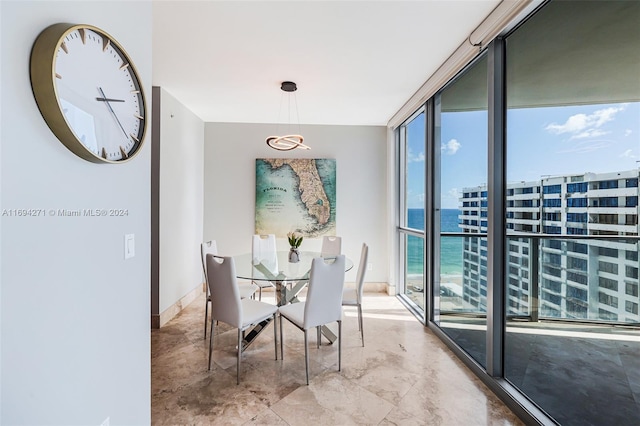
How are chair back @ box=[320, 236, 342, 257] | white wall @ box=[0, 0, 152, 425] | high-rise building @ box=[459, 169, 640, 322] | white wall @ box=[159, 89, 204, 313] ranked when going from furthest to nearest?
chair back @ box=[320, 236, 342, 257] → white wall @ box=[159, 89, 204, 313] → high-rise building @ box=[459, 169, 640, 322] → white wall @ box=[0, 0, 152, 425]

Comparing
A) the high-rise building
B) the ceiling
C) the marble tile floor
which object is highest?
the ceiling

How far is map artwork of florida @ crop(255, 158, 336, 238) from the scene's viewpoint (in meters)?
4.59

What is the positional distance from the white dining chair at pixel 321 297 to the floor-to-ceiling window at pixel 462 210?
46.7 inches

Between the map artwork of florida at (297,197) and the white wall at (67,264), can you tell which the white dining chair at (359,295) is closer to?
the map artwork of florida at (297,197)

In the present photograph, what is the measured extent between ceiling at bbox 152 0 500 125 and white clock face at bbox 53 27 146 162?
93cm

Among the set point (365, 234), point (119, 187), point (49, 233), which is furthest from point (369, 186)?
point (49, 233)

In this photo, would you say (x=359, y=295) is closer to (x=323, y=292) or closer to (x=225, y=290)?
(x=323, y=292)

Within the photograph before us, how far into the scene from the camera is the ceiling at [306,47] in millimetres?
1952

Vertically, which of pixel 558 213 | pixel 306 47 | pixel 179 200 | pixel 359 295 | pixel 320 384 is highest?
pixel 306 47

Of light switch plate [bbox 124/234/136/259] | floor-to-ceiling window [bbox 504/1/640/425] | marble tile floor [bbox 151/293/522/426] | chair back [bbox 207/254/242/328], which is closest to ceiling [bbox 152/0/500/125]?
floor-to-ceiling window [bbox 504/1/640/425]

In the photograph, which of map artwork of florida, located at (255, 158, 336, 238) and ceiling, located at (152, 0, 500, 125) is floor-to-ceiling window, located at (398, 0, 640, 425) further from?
map artwork of florida, located at (255, 158, 336, 238)

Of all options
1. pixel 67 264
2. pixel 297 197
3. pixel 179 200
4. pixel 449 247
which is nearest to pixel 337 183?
pixel 297 197

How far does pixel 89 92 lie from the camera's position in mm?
Answer: 1142

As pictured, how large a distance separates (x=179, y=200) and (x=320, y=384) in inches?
111
